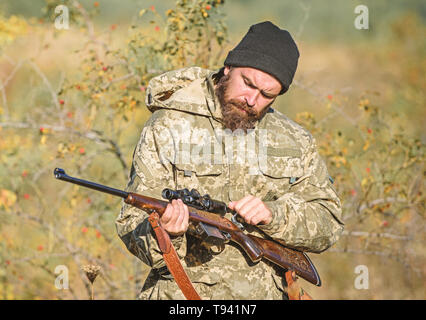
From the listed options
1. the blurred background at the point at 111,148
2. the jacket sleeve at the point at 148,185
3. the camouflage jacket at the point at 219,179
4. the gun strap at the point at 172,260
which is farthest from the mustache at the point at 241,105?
the blurred background at the point at 111,148

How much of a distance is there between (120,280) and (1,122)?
7.96ft

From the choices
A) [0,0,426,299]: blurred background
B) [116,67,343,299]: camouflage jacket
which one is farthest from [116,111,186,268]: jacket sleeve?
[0,0,426,299]: blurred background

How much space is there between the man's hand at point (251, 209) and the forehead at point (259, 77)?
0.77 meters

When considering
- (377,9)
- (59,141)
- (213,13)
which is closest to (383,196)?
(213,13)

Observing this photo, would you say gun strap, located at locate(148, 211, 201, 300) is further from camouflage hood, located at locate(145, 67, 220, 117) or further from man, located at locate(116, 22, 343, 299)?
camouflage hood, located at locate(145, 67, 220, 117)

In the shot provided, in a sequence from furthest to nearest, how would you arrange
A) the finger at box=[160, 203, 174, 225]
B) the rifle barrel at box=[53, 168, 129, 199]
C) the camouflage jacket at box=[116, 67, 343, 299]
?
the camouflage jacket at box=[116, 67, 343, 299] → the finger at box=[160, 203, 174, 225] → the rifle barrel at box=[53, 168, 129, 199]

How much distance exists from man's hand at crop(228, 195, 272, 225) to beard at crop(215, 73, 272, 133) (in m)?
0.55

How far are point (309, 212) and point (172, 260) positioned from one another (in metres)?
1.01

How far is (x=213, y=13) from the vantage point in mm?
6965

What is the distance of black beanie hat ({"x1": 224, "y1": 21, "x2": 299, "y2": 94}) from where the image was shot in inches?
157

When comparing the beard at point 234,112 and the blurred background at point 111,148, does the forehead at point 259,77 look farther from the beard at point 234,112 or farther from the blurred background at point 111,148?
the blurred background at point 111,148

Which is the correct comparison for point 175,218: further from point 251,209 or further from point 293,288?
point 293,288
